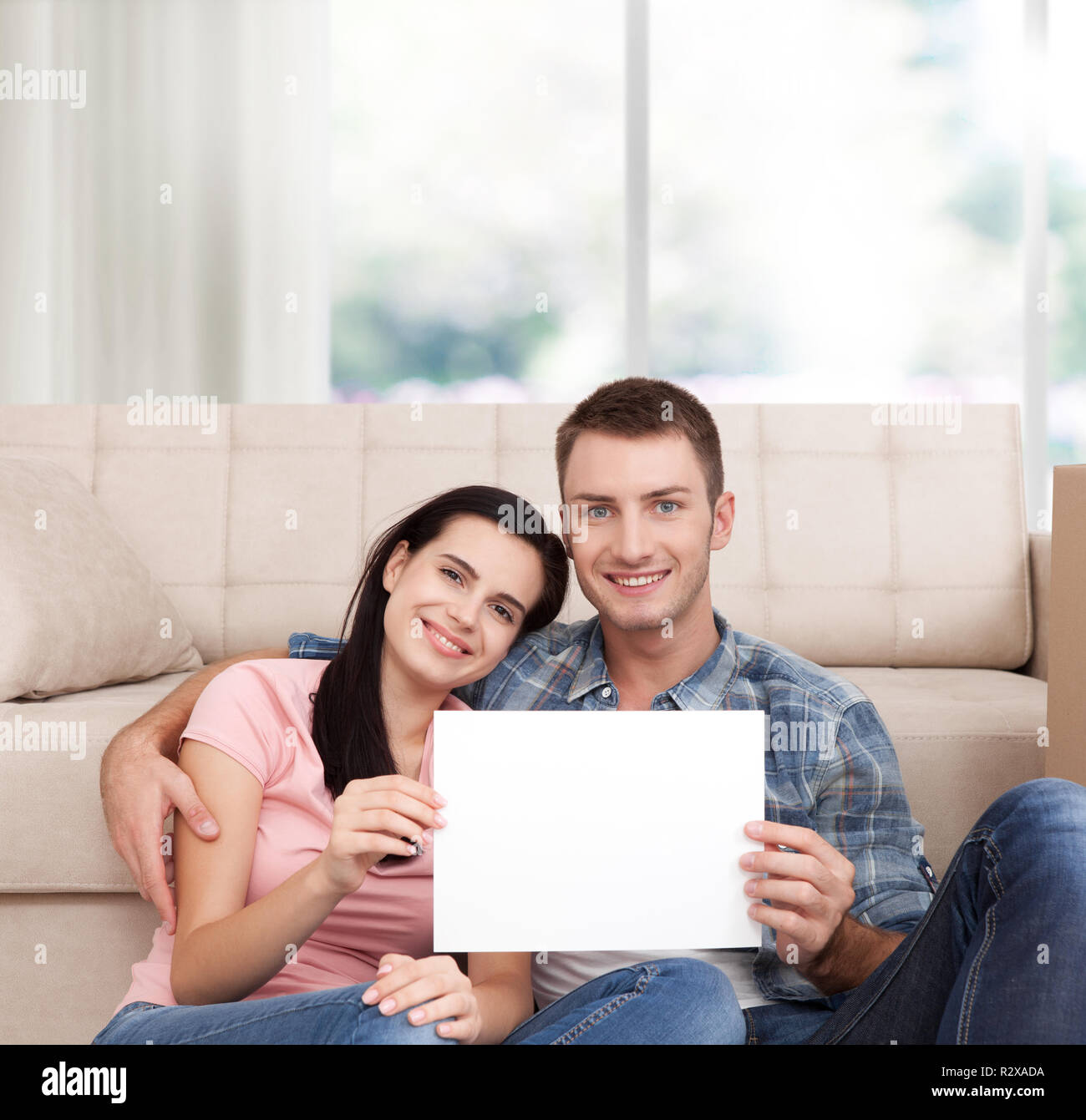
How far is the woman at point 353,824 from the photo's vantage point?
2.68 feet

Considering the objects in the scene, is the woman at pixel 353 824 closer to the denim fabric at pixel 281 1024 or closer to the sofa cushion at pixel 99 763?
the denim fabric at pixel 281 1024

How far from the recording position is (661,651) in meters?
1.23

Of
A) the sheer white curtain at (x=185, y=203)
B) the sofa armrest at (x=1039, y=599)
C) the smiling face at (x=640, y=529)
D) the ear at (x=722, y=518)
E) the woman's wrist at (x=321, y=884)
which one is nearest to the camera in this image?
the woman's wrist at (x=321, y=884)

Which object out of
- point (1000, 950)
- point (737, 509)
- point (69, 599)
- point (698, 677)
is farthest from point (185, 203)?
point (1000, 950)

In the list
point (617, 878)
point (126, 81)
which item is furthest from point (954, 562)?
point (126, 81)

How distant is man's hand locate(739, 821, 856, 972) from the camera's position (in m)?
0.87

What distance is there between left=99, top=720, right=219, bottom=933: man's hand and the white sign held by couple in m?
0.28

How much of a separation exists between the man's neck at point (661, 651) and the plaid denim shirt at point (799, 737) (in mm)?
23

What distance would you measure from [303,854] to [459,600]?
32cm

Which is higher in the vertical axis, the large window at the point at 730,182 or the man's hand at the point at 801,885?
the large window at the point at 730,182

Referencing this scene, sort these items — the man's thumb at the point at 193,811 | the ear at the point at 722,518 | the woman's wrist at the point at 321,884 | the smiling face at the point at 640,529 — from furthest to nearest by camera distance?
the ear at the point at 722,518
the smiling face at the point at 640,529
the man's thumb at the point at 193,811
the woman's wrist at the point at 321,884

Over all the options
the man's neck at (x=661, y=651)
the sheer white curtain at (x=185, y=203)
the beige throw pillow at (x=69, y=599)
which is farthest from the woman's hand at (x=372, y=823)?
the sheer white curtain at (x=185, y=203)

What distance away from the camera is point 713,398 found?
298cm

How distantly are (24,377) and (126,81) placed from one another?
943mm
